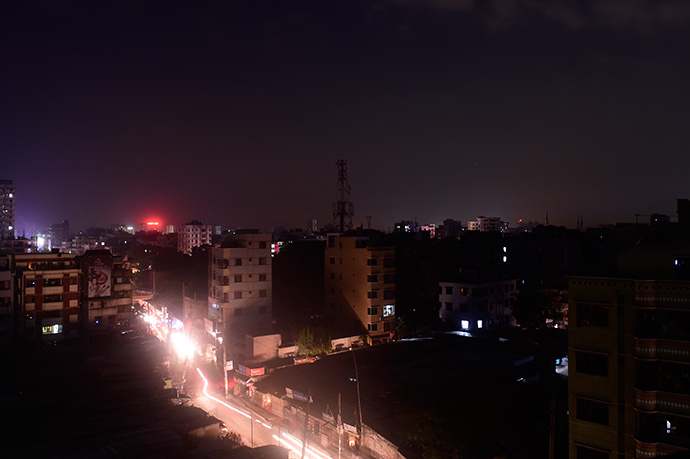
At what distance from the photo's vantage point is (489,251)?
6312cm

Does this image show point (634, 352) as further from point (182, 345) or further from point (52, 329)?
point (52, 329)

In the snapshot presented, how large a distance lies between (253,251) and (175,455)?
1015 inches

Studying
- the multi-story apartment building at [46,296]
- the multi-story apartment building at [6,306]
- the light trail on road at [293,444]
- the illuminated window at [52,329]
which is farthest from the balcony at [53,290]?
the light trail on road at [293,444]

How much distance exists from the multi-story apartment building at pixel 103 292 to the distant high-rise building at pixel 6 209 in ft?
352

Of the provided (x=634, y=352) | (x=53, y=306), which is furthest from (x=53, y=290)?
(x=634, y=352)

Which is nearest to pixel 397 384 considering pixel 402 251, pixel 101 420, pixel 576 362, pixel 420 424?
pixel 420 424

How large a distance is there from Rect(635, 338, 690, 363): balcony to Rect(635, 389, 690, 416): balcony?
3.89 ft

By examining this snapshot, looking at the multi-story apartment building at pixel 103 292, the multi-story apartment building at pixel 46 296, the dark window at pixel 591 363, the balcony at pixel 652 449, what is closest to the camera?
the balcony at pixel 652 449

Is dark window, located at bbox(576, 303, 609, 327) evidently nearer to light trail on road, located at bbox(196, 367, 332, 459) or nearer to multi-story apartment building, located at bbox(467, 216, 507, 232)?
light trail on road, located at bbox(196, 367, 332, 459)

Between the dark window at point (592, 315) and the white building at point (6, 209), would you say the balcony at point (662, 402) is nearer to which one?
the dark window at point (592, 315)

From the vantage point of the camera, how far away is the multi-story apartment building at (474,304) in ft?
170

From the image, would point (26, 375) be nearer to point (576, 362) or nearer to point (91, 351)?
point (91, 351)

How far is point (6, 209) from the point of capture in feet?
461

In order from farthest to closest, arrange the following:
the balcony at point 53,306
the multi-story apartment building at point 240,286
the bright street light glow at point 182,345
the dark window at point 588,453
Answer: the bright street light glow at point 182,345
the balcony at point 53,306
the multi-story apartment building at point 240,286
the dark window at point 588,453
